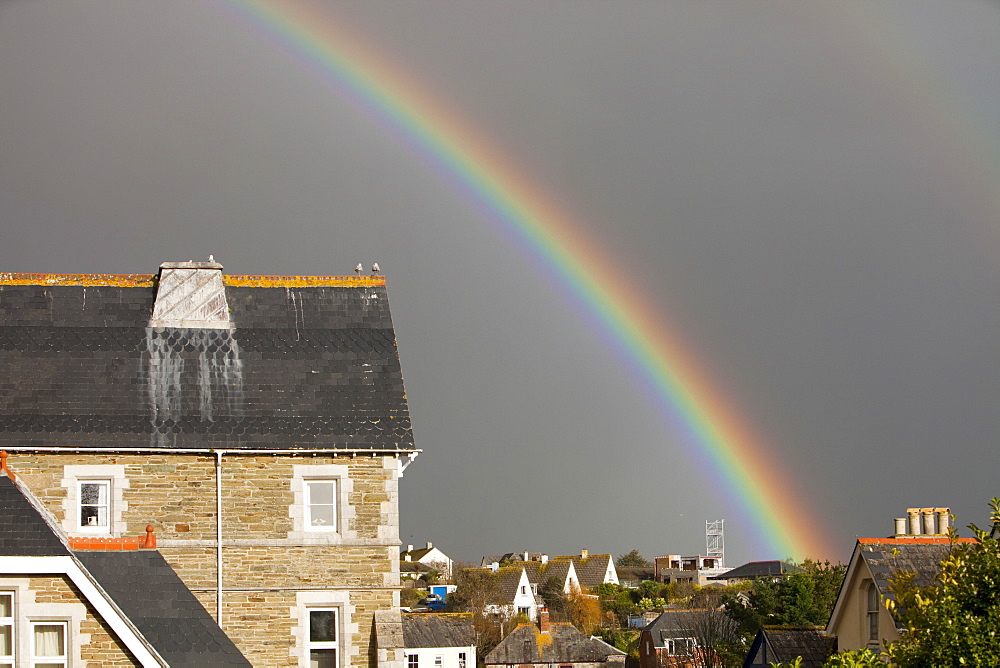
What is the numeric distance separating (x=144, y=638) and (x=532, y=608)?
303 ft

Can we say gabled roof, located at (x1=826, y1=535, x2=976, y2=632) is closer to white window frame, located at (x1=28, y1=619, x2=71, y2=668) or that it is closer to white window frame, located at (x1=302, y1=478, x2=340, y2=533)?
white window frame, located at (x1=302, y1=478, x2=340, y2=533)

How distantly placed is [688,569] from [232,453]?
5723 inches

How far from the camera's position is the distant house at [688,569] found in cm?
15638

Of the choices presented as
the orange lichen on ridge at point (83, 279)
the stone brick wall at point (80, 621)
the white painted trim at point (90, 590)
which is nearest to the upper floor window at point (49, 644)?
the stone brick wall at point (80, 621)

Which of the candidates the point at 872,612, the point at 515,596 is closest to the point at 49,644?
the point at 872,612

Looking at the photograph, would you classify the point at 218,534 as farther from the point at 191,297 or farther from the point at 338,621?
the point at 191,297

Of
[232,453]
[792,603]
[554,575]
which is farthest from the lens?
[554,575]

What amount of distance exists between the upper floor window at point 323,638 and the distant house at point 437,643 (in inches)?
1708

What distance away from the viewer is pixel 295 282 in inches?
1348

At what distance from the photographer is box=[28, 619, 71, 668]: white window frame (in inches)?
785

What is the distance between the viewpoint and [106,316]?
3322 cm

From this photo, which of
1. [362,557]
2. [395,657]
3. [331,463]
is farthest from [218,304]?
[395,657]

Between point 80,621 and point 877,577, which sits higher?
point 80,621

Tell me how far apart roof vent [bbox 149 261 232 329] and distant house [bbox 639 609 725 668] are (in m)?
43.9
